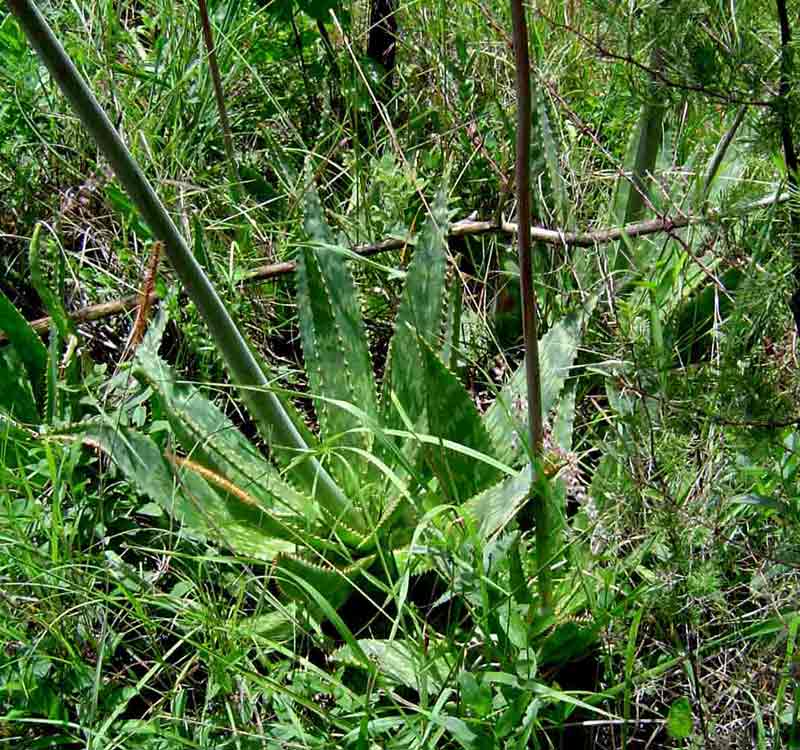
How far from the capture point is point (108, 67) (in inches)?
90.0

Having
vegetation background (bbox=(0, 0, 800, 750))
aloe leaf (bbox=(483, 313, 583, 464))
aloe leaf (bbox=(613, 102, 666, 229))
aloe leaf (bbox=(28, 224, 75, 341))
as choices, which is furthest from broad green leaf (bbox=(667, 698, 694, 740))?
aloe leaf (bbox=(28, 224, 75, 341))

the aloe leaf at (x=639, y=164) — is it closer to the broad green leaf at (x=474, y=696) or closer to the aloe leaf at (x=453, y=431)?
the aloe leaf at (x=453, y=431)

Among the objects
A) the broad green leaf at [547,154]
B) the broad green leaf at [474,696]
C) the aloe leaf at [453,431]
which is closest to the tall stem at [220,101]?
the broad green leaf at [547,154]

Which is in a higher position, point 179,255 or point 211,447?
point 179,255

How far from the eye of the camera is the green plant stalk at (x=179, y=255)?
3.83 ft

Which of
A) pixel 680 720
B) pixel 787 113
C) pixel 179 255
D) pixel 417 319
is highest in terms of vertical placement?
pixel 787 113

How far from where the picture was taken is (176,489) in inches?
62.3

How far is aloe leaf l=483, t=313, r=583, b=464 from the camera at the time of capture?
166cm

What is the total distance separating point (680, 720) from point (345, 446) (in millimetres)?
631

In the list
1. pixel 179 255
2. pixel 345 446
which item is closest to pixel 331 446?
pixel 345 446

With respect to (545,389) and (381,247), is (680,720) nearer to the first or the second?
(545,389)

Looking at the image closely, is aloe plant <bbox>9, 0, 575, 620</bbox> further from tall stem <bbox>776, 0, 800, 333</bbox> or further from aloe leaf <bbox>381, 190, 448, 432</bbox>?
tall stem <bbox>776, 0, 800, 333</bbox>

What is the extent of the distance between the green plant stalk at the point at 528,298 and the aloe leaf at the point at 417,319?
1.11 feet

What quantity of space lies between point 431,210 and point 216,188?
0.55 metres
